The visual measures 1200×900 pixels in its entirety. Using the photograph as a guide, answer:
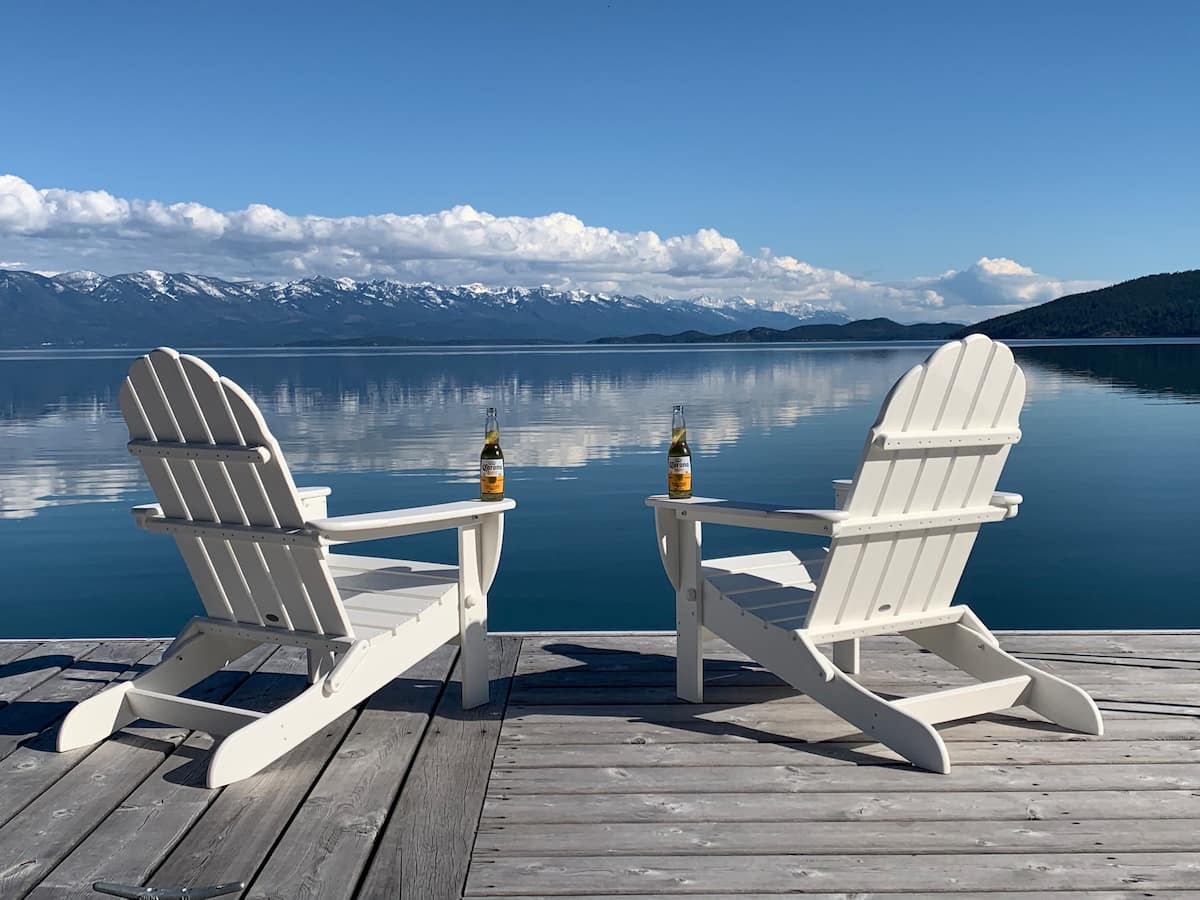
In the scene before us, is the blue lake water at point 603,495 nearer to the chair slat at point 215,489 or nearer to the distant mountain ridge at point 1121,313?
the chair slat at point 215,489

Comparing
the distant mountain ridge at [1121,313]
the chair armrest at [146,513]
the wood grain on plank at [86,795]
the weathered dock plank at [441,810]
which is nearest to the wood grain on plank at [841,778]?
the weathered dock plank at [441,810]

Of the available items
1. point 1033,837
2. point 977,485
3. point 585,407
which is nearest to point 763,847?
point 1033,837

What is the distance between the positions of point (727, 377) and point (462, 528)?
121ft

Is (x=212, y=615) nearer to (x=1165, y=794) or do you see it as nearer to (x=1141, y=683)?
(x=1165, y=794)

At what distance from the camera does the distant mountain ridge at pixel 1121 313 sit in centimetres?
8675

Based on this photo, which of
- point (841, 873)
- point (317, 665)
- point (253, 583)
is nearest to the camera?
point (841, 873)

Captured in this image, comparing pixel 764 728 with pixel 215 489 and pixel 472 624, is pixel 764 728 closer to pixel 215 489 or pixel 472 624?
pixel 472 624

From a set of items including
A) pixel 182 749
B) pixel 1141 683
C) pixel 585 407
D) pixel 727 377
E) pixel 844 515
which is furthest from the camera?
pixel 727 377

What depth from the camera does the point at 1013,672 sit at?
3410mm

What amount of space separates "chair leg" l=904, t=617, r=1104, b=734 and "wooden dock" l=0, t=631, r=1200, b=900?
7cm

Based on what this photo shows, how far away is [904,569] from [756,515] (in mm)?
479

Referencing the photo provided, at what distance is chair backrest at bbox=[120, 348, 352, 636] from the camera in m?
3.03

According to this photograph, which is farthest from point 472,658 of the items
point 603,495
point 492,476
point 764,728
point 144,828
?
point 603,495

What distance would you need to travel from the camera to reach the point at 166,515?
3.38 metres
